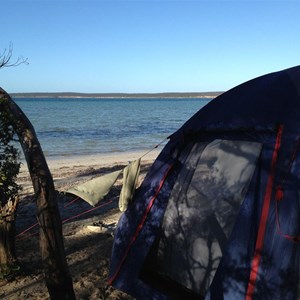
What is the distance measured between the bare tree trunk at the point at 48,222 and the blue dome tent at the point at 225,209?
3.81ft

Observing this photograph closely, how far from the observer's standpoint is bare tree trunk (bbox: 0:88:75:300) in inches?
149

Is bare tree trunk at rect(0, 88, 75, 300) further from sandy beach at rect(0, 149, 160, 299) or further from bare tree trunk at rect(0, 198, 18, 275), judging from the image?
bare tree trunk at rect(0, 198, 18, 275)

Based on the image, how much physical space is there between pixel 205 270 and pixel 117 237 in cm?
135

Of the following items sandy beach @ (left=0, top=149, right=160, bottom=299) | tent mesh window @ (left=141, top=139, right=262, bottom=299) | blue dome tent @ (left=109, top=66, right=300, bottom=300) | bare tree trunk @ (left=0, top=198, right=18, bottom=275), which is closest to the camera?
blue dome tent @ (left=109, top=66, right=300, bottom=300)

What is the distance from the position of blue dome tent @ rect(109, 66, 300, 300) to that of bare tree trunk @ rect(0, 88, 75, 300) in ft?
3.81

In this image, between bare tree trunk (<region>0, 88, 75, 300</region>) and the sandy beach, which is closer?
bare tree trunk (<region>0, 88, 75, 300</region>)

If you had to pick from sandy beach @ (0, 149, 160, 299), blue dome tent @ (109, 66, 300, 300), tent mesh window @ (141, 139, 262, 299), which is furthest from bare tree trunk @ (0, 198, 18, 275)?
tent mesh window @ (141, 139, 262, 299)

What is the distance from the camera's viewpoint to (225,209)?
427 cm

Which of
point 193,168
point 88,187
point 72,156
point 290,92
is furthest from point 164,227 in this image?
point 72,156

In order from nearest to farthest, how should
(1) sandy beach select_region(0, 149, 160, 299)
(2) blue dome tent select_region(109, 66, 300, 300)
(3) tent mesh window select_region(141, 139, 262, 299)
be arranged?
(2) blue dome tent select_region(109, 66, 300, 300) → (3) tent mesh window select_region(141, 139, 262, 299) → (1) sandy beach select_region(0, 149, 160, 299)

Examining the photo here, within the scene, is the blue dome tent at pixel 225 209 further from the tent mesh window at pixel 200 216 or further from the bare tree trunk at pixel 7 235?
the bare tree trunk at pixel 7 235

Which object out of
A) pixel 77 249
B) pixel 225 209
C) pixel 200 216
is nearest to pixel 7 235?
pixel 77 249

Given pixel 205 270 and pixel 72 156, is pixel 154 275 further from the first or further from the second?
pixel 72 156

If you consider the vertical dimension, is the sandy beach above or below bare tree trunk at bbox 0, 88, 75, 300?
Answer: below
